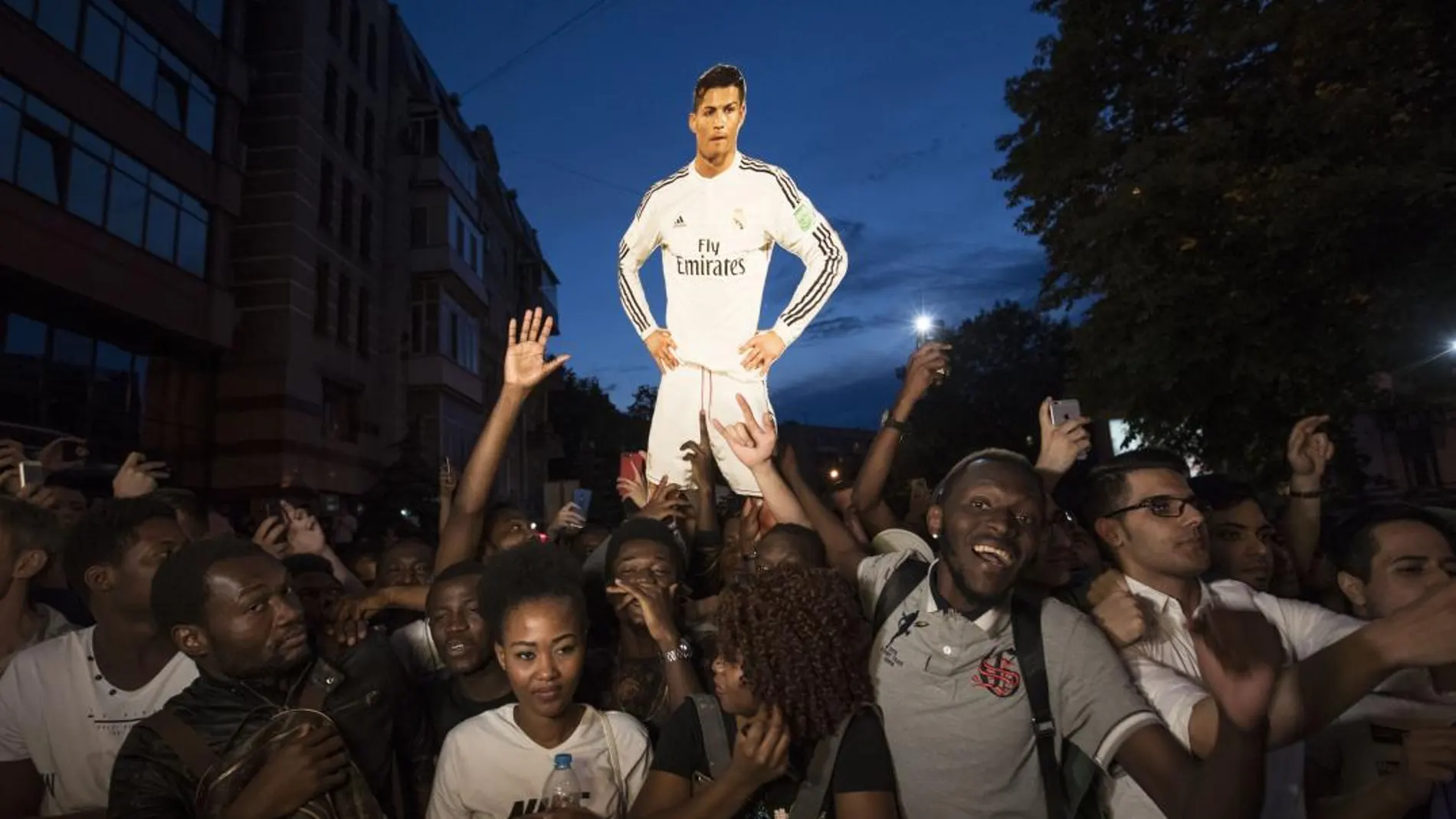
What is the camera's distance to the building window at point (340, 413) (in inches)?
841

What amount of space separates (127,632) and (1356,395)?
12.3 metres

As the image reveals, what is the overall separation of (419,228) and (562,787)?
26.1m

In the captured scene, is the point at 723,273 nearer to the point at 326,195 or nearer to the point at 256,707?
the point at 256,707

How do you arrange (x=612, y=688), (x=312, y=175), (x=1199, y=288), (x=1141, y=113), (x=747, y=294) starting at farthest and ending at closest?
(x=312, y=175) → (x=1141, y=113) → (x=1199, y=288) → (x=747, y=294) → (x=612, y=688)

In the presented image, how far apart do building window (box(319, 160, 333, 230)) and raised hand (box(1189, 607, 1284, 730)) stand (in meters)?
23.2

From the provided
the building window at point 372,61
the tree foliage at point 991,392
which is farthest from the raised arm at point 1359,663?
the tree foliage at point 991,392

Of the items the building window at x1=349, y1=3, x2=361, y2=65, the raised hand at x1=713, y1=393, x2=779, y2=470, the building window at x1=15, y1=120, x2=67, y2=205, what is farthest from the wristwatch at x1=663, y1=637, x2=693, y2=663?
the building window at x1=349, y1=3, x2=361, y2=65

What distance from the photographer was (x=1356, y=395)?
10.4m

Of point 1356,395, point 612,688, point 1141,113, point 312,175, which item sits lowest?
point 612,688

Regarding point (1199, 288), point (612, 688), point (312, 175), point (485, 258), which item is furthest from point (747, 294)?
point (485, 258)

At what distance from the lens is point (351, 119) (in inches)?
924

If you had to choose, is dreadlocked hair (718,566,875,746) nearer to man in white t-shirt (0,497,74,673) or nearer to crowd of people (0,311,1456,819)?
crowd of people (0,311,1456,819)

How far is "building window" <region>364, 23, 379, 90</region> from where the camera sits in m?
24.7

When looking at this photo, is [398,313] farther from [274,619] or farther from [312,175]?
[274,619]
